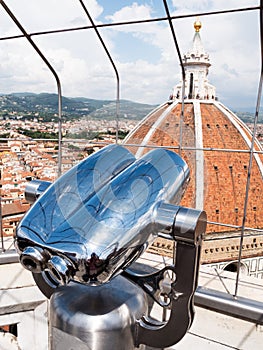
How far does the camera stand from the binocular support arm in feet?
2.43

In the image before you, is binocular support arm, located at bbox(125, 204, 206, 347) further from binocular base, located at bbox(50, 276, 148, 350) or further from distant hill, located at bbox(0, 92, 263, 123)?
distant hill, located at bbox(0, 92, 263, 123)

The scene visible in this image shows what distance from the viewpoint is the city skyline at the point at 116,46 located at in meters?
1.60

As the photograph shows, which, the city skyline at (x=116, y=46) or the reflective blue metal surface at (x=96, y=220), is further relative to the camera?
the city skyline at (x=116, y=46)

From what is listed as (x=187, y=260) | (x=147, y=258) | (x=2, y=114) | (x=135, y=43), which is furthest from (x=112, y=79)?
(x=187, y=260)

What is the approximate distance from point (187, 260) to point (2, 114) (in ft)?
4.50

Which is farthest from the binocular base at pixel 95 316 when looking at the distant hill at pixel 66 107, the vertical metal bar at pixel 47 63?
the distant hill at pixel 66 107

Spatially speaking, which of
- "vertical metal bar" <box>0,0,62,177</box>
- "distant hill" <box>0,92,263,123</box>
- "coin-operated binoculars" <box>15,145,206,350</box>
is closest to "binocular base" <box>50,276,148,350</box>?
"coin-operated binoculars" <box>15,145,206,350</box>

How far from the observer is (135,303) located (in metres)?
0.77

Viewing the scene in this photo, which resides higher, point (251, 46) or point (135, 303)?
point (251, 46)

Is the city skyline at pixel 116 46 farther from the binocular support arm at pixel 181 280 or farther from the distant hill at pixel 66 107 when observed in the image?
the binocular support arm at pixel 181 280

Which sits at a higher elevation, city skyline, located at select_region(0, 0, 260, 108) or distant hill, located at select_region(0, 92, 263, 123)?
city skyline, located at select_region(0, 0, 260, 108)

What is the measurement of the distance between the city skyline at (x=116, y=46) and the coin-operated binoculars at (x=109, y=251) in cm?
101

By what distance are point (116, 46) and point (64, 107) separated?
0.40m

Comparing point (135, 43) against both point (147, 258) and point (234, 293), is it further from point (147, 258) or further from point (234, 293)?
point (234, 293)
